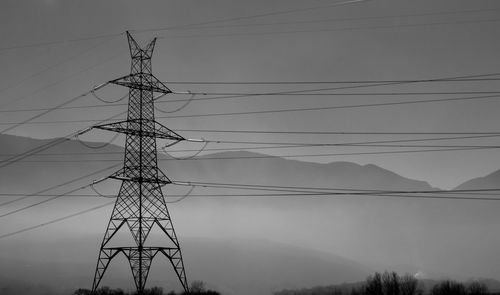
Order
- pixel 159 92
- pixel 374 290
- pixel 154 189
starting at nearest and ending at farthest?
pixel 154 189, pixel 159 92, pixel 374 290

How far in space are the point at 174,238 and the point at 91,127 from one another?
1249 cm

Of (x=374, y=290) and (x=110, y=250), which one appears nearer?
(x=110, y=250)

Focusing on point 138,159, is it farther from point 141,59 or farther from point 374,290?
point 374,290

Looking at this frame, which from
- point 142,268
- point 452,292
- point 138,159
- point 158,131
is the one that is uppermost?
point 158,131

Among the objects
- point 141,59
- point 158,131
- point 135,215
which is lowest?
point 135,215

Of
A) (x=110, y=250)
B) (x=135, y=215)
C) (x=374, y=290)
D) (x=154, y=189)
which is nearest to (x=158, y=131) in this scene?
(x=154, y=189)

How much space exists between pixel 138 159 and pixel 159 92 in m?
7.11

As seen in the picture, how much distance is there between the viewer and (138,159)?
128ft

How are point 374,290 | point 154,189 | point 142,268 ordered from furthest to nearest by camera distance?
point 374,290, point 154,189, point 142,268

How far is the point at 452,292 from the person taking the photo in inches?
5827

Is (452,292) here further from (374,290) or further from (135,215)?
(135,215)

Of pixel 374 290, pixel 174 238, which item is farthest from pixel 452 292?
pixel 174 238

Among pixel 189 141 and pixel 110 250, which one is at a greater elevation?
pixel 189 141

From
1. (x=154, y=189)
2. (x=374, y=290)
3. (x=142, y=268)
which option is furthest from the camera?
(x=374, y=290)
